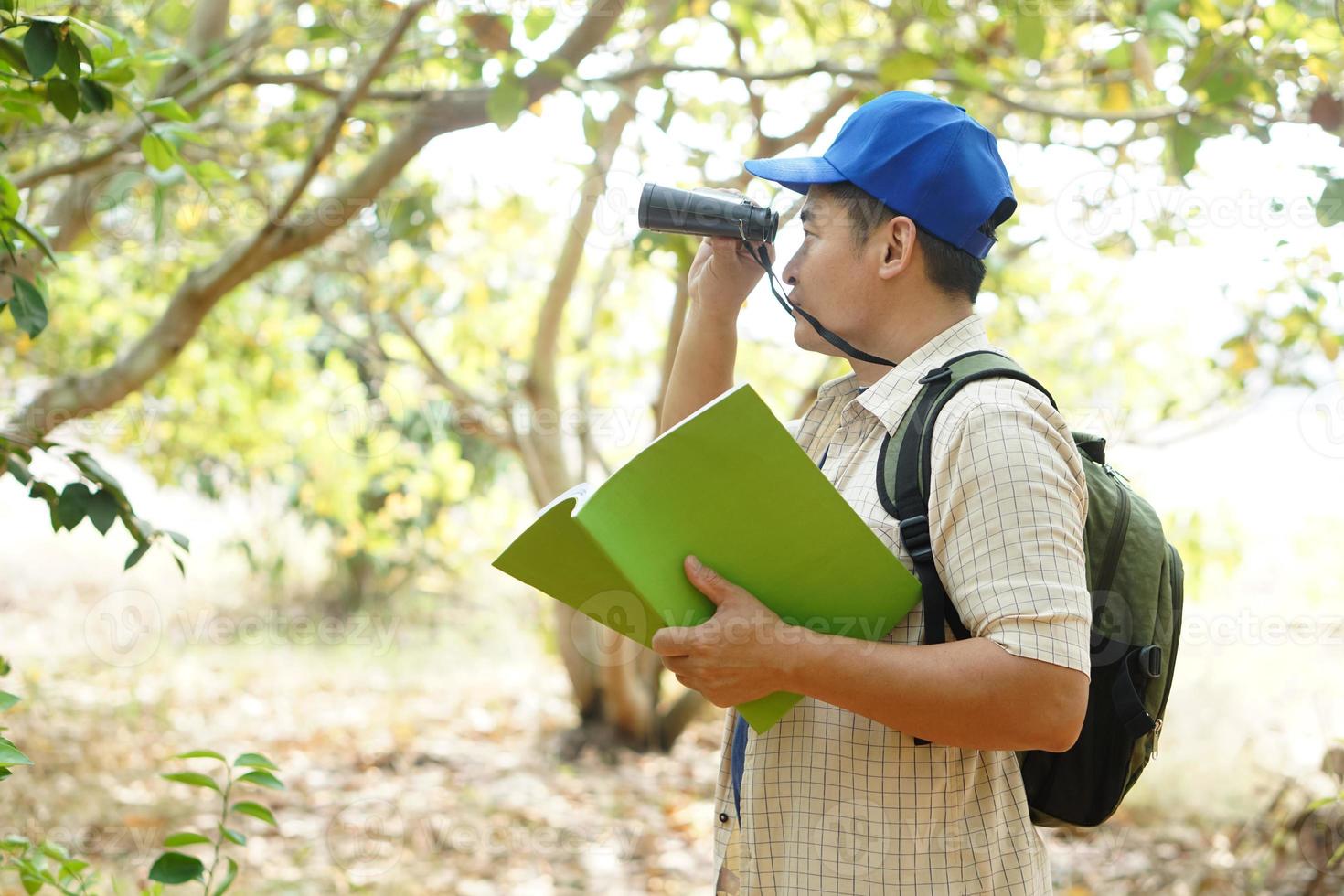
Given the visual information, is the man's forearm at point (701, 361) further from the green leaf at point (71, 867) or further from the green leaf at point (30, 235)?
the green leaf at point (71, 867)

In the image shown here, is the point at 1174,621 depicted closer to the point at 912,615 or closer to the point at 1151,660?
the point at 1151,660

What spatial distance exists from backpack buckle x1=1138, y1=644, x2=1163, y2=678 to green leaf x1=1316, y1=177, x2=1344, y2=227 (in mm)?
1362

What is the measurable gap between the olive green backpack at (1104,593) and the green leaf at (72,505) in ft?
3.63

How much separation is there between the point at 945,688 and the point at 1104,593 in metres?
0.26

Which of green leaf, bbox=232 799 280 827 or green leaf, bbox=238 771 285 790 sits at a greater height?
green leaf, bbox=238 771 285 790

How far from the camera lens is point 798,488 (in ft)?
3.47

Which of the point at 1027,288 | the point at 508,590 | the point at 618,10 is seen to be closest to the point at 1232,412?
the point at 1027,288

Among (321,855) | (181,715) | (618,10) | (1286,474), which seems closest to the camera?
(618,10)

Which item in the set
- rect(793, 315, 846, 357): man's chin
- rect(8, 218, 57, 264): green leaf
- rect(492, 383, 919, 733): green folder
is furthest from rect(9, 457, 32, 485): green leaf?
rect(793, 315, 846, 357): man's chin

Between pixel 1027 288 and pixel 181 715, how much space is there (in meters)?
4.51

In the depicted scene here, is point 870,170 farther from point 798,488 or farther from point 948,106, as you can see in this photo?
point 798,488

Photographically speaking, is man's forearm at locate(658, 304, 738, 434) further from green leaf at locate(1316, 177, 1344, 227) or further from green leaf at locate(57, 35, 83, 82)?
green leaf at locate(1316, 177, 1344, 227)

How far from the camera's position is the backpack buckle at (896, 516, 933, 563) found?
1.12 m

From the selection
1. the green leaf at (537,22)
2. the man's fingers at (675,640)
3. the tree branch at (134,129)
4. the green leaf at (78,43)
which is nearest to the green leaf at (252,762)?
the man's fingers at (675,640)
